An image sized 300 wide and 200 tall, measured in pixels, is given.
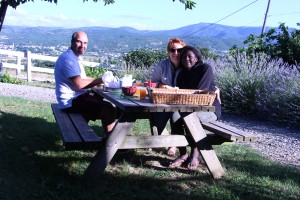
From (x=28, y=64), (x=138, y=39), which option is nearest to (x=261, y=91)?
(x=28, y=64)

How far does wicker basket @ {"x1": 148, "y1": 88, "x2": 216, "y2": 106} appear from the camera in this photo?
368 centimetres

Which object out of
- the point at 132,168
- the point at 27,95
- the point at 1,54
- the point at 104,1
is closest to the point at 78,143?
the point at 132,168

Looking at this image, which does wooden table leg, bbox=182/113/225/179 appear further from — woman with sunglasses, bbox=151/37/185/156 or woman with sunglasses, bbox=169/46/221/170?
woman with sunglasses, bbox=151/37/185/156

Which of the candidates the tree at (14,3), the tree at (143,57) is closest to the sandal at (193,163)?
the tree at (14,3)

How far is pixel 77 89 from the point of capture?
4688 millimetres

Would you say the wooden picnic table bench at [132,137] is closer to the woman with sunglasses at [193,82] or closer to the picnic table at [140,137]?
the picnic table at [140,137]

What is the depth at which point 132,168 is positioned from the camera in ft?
14.1

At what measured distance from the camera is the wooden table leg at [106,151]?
3.71 meters

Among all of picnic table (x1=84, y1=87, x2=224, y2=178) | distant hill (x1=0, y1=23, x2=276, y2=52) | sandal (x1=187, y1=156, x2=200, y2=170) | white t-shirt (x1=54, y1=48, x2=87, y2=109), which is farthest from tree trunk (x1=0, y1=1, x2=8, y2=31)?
distant hill (x1=0, y1=23, x2=276, y2=52)

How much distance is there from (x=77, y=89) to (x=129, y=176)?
127 cm

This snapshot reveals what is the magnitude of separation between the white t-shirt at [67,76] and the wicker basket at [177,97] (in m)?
1.19

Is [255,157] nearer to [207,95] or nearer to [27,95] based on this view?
[207,95]

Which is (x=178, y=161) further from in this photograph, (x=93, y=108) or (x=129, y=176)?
(x=93, y=108)

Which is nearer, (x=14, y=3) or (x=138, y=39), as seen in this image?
(x=14, y=3)
